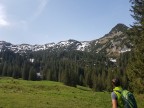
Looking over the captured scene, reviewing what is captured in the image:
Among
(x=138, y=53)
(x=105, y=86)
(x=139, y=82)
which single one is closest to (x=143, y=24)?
(x=138, y=53)

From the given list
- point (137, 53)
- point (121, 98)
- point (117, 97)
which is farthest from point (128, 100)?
point (137, 53)

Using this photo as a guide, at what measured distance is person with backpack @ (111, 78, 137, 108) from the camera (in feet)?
35.6

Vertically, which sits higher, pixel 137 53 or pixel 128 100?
pixel 137 53

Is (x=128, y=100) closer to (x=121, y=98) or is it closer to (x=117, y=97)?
(x=121, y=98)

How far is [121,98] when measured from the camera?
11.1 metres

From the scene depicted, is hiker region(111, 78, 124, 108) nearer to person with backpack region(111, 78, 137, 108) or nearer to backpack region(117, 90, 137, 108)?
person with backpack region(111, 78, 137, 108)

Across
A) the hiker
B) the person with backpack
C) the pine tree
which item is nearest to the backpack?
the person with backpack

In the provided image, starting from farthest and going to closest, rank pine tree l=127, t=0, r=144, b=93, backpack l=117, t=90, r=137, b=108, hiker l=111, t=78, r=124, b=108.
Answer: pine tree l=127, t=0, r=144, b=93 → hiker l=111, t=78, r=124, b=108 → backpack l=117, t=90, r=137, b=108

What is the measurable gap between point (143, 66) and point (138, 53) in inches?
77.6

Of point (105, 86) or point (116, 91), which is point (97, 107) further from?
point (105, 86)

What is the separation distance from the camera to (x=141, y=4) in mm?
41875

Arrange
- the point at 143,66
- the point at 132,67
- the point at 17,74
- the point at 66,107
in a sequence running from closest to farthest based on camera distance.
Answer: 1. the point at 66,107
2. the point at 143,66
3. the point at 132,67
4. the point at 17,74

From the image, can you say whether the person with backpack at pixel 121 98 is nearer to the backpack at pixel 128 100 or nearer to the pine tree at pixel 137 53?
the backpack at pixel 128 100

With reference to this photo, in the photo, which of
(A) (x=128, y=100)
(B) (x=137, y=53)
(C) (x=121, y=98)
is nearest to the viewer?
(A) (x=128, y=100)
